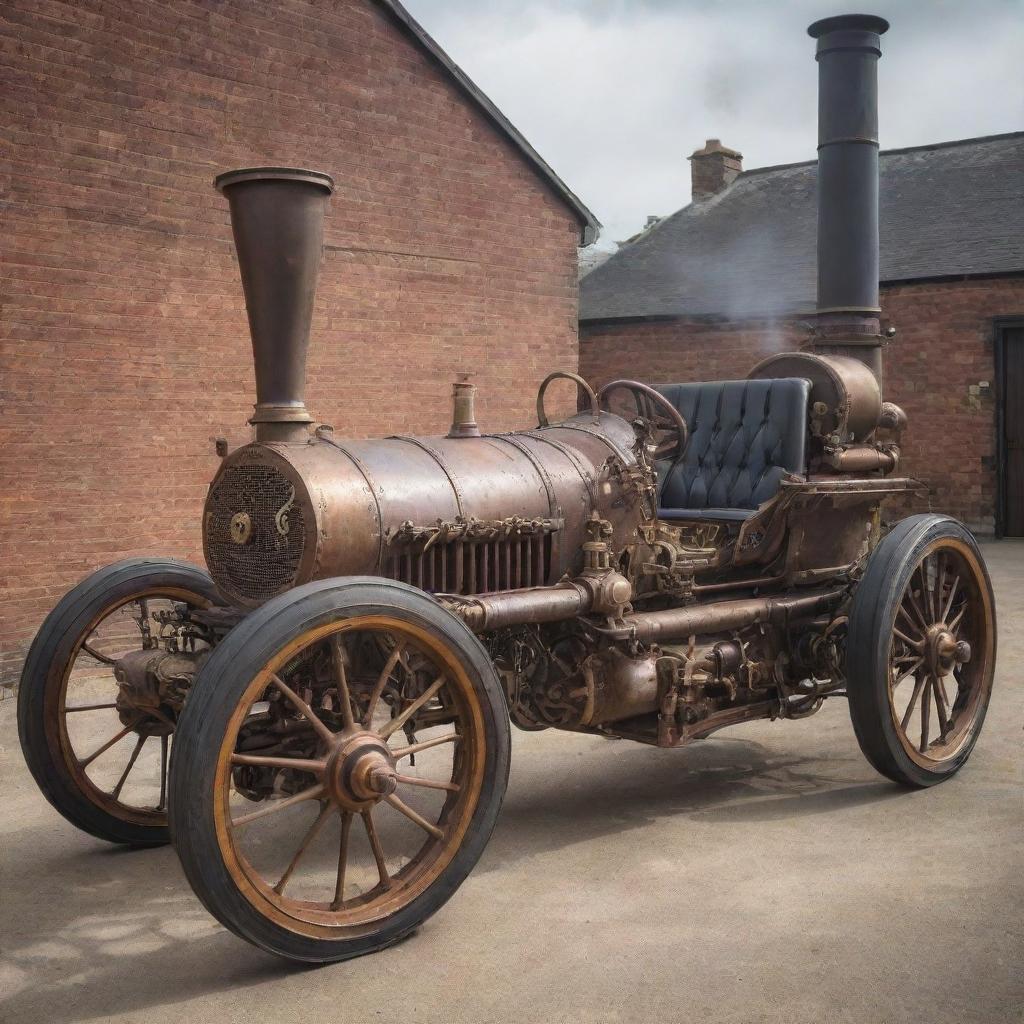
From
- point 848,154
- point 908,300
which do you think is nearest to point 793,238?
point 908,300

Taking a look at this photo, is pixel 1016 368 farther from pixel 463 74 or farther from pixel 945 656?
pixel 945 656

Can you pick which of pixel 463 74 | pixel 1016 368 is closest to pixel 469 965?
pixel 463 74

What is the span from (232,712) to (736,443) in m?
3.03

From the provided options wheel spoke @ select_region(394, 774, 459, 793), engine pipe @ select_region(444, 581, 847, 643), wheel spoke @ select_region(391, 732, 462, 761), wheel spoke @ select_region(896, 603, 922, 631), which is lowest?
wheel spoke @ select_region(394, 774, 459, 793)

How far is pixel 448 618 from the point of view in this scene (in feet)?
11.5

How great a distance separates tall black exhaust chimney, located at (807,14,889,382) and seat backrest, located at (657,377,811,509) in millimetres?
3552

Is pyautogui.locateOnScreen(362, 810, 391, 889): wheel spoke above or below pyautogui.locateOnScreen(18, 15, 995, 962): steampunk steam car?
below

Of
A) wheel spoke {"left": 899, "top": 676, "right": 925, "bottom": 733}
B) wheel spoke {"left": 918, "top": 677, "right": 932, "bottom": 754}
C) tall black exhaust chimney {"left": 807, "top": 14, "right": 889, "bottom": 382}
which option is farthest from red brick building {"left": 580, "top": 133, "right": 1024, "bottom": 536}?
wheel spoke {"left": 918, "top": 677, "right": 932, "bottom": 754}

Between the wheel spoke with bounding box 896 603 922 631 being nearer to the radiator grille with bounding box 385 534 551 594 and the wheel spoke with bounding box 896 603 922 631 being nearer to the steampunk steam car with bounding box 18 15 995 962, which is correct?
the steampunk steam car with bounding box 18 15 995 962

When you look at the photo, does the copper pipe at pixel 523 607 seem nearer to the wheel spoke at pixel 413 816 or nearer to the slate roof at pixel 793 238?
the wheel spoke at pixel 413 816

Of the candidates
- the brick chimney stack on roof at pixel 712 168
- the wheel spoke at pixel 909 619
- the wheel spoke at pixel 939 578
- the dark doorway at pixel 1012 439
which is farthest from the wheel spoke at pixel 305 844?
the brick chimney stack on roof at pixel 712 168

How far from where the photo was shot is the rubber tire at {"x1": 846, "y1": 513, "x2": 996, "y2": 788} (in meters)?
4.65

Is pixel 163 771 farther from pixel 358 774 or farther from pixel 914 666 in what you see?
pixel 914 666

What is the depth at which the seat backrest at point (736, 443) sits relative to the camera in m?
5.29
